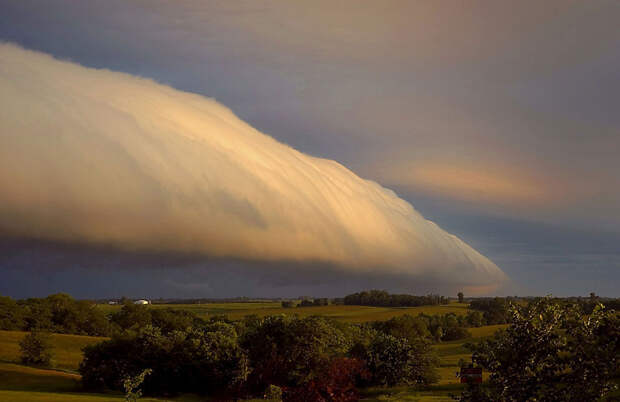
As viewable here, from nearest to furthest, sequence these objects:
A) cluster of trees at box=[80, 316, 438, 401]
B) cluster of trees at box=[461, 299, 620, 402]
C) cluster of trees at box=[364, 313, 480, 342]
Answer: cluster of trees at box=[461, 299, 620, 402], cluster of trees at box=[80, 316, 438, 401], cluster of trees at box=[364, 313, 480, 342]

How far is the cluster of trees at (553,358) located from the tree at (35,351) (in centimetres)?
9604

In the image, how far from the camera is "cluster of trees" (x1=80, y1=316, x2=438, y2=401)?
57562 millimetres

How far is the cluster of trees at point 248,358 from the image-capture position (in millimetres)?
57562

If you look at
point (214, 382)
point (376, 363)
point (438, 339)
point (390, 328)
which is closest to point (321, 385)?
point (214, 382)

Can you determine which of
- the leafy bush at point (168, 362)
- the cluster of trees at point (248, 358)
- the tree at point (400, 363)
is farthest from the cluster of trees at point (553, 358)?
the tree at point (400, 363)

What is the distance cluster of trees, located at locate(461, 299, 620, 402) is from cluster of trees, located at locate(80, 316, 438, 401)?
1189 inches

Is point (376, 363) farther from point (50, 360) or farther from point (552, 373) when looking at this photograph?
point (552, 373)

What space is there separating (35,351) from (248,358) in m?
47.6

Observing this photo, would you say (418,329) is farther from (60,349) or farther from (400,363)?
(60,349)

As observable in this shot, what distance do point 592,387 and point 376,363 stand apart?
230 feet

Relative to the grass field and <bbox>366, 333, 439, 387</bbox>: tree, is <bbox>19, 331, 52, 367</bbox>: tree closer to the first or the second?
the grass field

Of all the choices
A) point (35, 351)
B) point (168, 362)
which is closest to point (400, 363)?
point (168, 362)

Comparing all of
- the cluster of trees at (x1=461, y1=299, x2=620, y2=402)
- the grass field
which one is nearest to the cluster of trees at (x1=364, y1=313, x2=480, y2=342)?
the grass field

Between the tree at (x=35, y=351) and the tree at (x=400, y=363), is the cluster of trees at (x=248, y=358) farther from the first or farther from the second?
the tree at (x=35, y=351)
